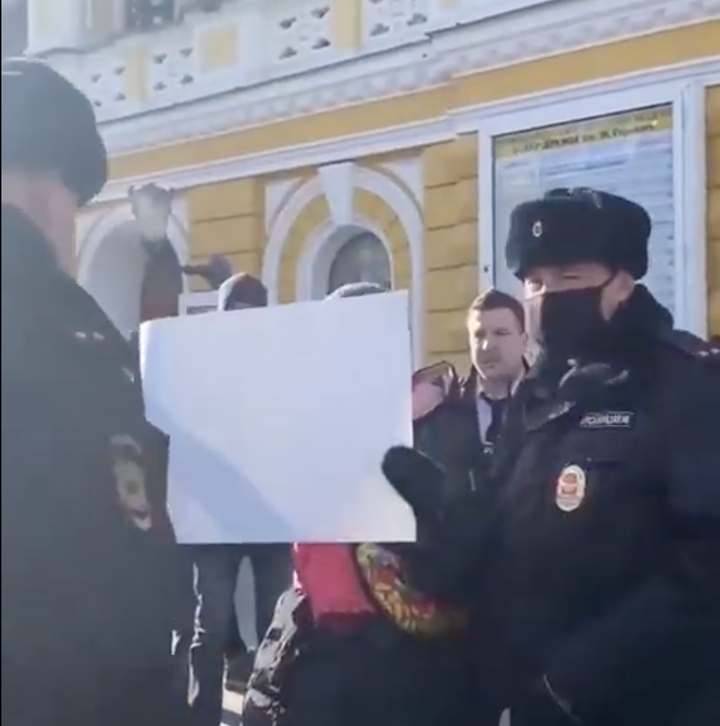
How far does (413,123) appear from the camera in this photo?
9.73m

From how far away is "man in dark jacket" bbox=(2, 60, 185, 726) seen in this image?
1544 millimetres

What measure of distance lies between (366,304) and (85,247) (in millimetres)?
10508

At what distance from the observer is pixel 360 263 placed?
10711mm

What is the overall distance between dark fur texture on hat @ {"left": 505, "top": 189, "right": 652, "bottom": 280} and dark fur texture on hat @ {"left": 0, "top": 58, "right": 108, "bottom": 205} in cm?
103

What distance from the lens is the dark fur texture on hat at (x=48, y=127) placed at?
168cm

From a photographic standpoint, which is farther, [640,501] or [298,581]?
[298,581]

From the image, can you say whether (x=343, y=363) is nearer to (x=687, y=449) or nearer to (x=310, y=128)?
(x=687, y=449)

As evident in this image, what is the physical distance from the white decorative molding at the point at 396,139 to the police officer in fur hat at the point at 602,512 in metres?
5.64

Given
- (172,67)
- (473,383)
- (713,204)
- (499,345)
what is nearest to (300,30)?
(172,67)

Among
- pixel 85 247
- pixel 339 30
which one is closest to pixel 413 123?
pixel 339 30

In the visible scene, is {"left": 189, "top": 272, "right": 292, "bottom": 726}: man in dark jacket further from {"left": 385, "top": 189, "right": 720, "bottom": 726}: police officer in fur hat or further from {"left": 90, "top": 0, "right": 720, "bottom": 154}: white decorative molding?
{"left": 90, "top": 0, "right": 720, "bottom": 154}: white decorative molding

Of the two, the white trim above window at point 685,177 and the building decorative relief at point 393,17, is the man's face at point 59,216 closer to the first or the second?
the white trim above window at point 685,177

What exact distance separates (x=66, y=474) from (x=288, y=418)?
68 centimetres

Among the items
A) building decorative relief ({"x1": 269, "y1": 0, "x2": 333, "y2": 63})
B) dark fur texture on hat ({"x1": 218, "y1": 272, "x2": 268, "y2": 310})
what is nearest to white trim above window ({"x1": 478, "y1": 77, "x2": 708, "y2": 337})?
building decorative relief ({"x1": 269, "y1": 0, "x2": 333, "y2": 63})
